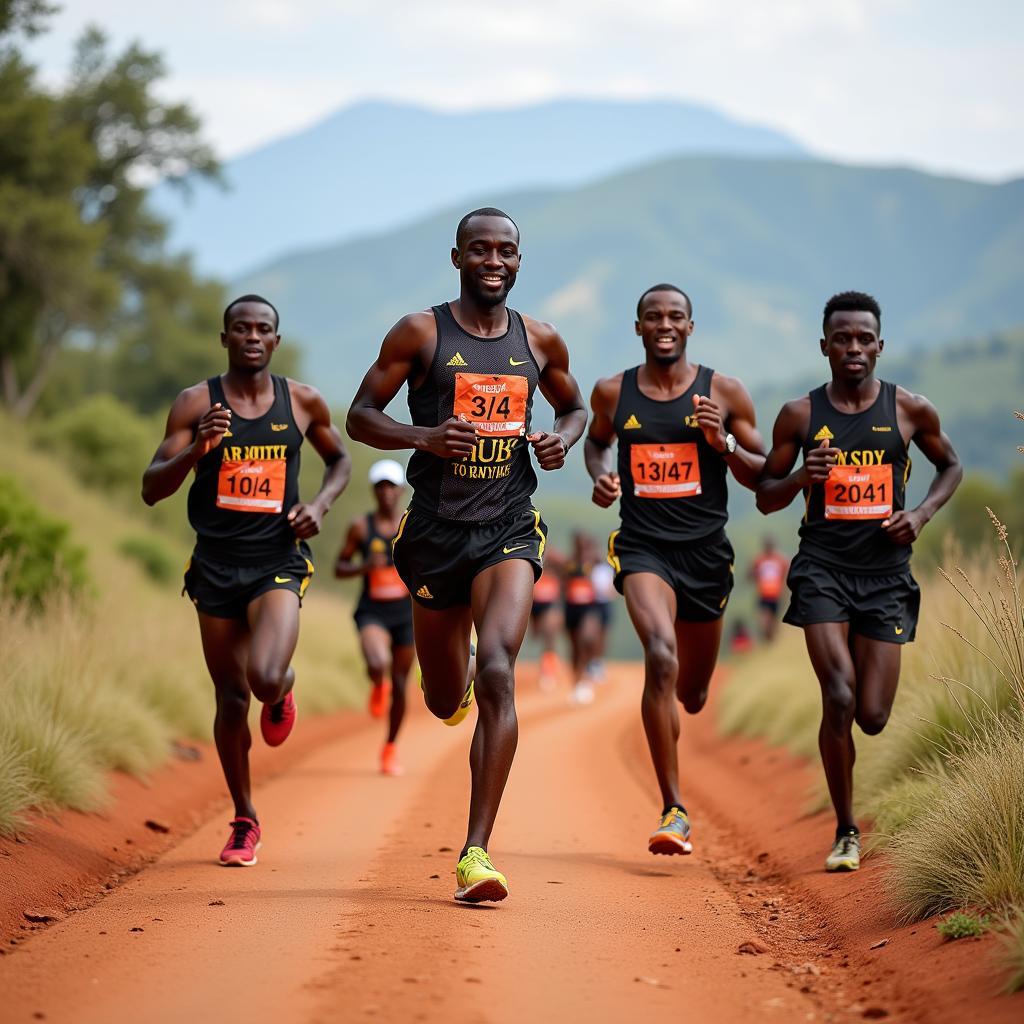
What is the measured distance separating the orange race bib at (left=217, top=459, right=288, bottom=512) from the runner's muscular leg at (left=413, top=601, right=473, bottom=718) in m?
1.26

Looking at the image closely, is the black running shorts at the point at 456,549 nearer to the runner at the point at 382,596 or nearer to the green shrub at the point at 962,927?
the green shrub at the point at 962,927

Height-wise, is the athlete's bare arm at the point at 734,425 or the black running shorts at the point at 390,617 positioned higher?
the athlete's bare arm at the point at 734,425

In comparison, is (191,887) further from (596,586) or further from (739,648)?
(739,648)

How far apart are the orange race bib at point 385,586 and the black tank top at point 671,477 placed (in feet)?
18.0

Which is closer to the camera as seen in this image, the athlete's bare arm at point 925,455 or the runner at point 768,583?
the athlete's bare arm at point 925,455

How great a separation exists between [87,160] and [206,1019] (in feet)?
116

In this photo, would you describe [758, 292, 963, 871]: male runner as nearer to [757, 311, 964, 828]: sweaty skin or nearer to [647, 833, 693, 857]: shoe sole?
[757, 311, 964, 828]: sweaty skin

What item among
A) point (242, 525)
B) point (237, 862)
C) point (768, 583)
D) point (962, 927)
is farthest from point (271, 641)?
point (768, 583)

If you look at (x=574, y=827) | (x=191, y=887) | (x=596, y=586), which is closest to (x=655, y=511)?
(x=574, y=827)

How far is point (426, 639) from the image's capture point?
8109mm

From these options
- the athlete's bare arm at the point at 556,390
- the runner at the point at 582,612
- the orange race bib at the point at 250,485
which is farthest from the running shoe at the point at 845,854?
the runner at the point at 582,612

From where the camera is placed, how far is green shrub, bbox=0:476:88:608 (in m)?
15.4

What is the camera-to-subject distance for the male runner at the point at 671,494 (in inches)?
352

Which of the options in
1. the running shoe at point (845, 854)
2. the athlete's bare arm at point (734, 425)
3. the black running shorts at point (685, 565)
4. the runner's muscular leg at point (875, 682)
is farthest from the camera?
the black running shorts at point (685, 565)
